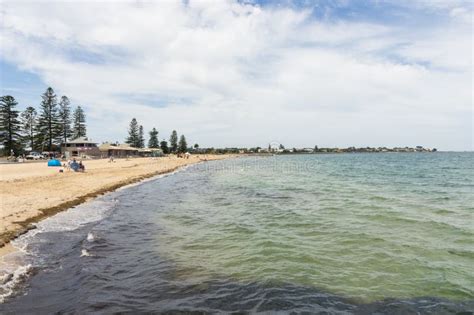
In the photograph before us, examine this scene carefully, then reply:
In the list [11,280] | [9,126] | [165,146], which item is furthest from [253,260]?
[165,146]

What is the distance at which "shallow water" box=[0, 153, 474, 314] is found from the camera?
20.8 ft

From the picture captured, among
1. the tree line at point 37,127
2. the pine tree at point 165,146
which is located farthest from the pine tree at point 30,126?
the pine tree at point 165,146

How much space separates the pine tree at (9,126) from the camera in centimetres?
6569

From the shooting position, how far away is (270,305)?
6.17 m

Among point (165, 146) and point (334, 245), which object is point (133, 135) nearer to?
point (165, 146)

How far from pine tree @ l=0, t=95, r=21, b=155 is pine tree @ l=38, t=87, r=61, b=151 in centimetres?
812

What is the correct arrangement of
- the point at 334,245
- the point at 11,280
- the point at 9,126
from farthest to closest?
1. the point at 9,126
2. the point at 334,245
3. the point at 11,280

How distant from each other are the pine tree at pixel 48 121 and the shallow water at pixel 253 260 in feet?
229

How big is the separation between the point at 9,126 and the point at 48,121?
33.0ft

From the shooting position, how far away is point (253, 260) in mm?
8859

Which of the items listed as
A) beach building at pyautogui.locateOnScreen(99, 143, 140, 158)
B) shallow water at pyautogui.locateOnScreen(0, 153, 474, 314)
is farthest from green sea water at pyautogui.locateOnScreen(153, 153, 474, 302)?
beach building at pyautogui.locateOnScreen(99, 143, 140, 158)

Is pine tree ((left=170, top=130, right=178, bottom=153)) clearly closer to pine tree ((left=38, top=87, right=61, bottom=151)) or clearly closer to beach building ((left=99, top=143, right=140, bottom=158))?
beach building ((left=99, top=143, right=140, bottom=158))

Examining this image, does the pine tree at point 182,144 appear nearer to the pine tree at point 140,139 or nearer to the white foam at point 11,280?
the pine tree at point 140,139

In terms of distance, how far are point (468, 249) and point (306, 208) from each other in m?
7.71
